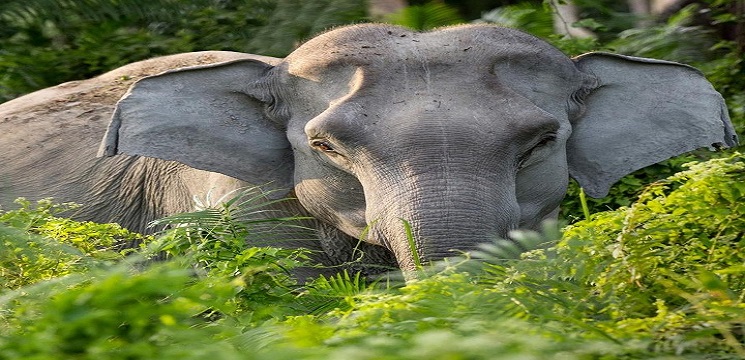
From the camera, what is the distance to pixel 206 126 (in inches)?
252

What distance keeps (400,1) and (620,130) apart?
14.0 feet

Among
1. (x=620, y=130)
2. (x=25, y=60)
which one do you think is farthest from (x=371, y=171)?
(x=25, y=60)

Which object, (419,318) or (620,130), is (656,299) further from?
(620,130)

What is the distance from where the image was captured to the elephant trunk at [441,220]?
532 centimetres

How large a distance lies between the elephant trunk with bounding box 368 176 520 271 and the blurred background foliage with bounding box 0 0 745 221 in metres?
3.34

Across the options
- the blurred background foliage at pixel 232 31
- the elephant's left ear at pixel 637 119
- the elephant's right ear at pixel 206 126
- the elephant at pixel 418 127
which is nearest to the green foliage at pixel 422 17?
the blurred background foliage at pixel 232 31

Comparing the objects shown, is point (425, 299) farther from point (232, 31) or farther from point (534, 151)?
point (232, 31)

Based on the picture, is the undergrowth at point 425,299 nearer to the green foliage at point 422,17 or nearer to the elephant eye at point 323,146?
the elephant eye at point 323,146

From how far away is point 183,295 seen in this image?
138 inches

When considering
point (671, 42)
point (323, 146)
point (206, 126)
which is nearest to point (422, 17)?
point (671, 42)

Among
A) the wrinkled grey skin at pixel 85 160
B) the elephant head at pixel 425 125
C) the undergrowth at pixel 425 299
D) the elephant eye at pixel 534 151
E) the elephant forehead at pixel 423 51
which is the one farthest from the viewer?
the wrinkled grey skin at pixel 85 160

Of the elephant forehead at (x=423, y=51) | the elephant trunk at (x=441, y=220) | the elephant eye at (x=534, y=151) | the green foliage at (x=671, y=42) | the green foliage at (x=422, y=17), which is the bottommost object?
the green foliage at (x=671, y=42)

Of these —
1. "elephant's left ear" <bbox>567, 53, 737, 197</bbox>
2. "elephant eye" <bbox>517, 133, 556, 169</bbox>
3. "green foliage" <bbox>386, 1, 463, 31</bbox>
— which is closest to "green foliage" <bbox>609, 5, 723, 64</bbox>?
"green foliage" <bbox>386, 1, 463, 31</bbox>

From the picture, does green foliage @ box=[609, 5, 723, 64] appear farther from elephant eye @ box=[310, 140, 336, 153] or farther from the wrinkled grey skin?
elephant eye @ box=[310, 140, 336, 153]
